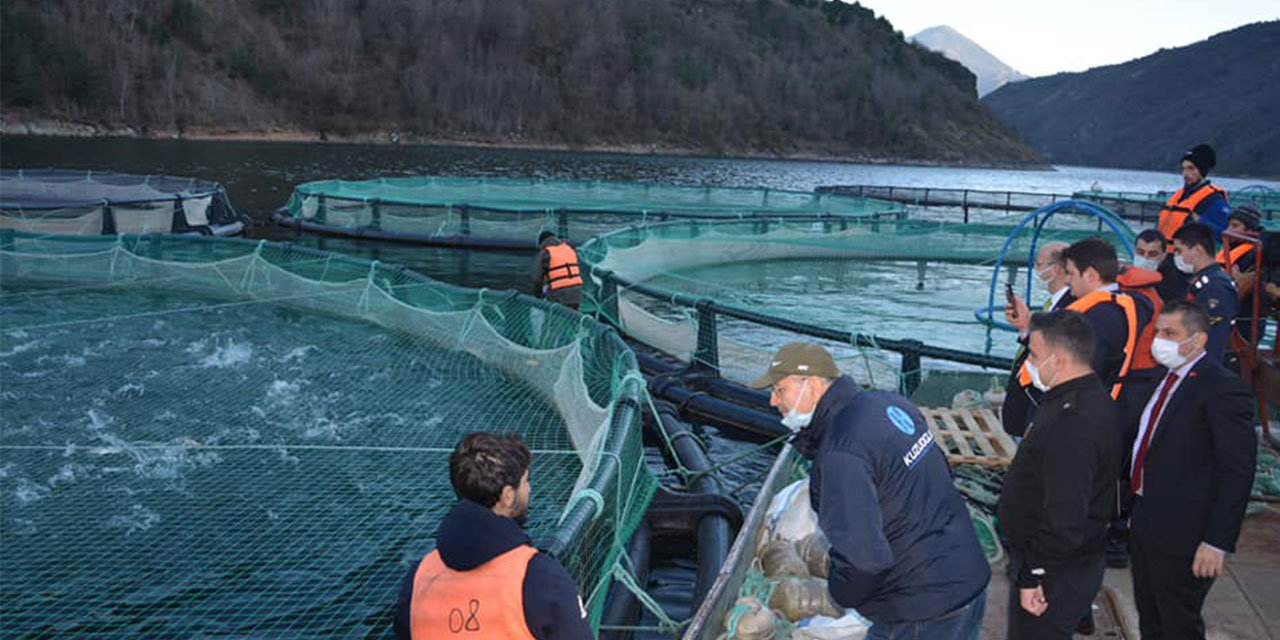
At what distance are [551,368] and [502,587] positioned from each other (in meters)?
8.17

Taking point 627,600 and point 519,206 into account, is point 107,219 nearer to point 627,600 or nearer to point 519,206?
point 519,206

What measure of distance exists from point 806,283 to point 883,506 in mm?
18625

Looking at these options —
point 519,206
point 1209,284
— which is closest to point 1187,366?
point 1209,284

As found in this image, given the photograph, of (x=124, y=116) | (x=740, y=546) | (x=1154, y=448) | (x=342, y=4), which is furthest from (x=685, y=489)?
(x=342, y=4)

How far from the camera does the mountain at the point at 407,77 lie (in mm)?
109250

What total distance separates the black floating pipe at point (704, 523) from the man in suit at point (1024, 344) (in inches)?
91.9

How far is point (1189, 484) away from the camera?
14.1ft

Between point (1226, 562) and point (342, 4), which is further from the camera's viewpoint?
point (342, 4)

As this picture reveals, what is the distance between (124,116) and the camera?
106438mm

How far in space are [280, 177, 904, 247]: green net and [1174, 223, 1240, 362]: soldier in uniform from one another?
20.0 meters

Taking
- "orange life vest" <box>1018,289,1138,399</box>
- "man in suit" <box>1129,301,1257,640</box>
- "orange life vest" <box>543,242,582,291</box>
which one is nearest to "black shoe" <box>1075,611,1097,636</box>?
"man in suit" <box>1129,301,1257,640</box>

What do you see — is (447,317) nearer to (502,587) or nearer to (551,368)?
(551,368)

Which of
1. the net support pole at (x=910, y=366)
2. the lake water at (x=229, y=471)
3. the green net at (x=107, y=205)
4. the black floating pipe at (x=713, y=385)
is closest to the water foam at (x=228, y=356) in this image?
the lake water at (x=229, y=471)

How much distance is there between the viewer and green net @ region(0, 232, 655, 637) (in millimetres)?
6719
